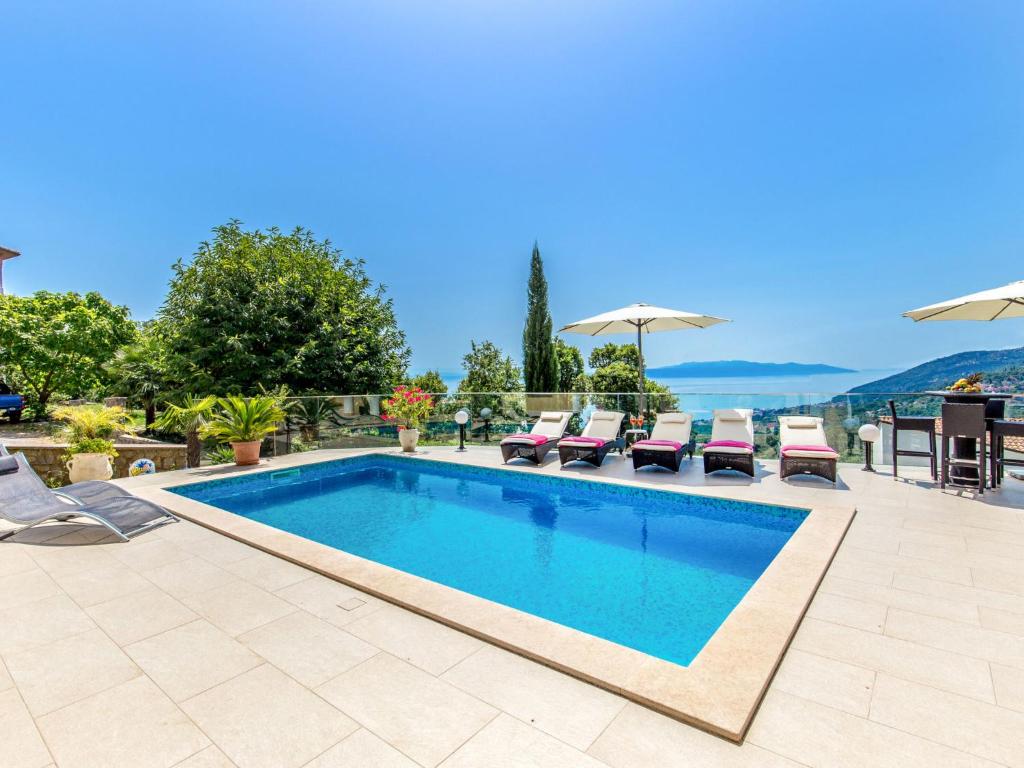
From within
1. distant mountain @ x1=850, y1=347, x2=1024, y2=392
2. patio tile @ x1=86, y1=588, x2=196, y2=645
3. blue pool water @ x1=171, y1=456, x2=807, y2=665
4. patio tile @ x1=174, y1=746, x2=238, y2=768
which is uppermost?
distant mountain @ x1=850, y1=347, x2=1024, y2=392

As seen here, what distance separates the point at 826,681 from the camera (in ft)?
7.95

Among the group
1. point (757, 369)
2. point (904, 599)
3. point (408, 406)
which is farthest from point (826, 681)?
point (757, 369)

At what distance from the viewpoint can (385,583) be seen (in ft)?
11.7

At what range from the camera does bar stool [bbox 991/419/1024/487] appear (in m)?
5.55

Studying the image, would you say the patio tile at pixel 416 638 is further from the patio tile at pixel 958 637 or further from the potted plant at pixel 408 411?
the potted plant at pixel 408 411

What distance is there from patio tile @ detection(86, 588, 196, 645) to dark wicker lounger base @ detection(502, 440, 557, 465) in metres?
5.75

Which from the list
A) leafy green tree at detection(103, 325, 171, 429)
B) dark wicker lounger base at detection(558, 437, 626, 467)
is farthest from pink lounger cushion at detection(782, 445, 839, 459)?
leafy green tree at detection(103, 325, 171, 429)

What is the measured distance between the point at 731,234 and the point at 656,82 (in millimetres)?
10788

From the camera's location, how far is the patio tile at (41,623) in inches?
114

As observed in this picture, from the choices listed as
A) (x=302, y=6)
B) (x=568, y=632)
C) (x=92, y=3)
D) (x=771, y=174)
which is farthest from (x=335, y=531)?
(x=771, y=174)

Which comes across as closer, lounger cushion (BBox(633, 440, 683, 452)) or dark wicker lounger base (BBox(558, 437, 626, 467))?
lounger cushion (BBox(633, 440, 683, 452))

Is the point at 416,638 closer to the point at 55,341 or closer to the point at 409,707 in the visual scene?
the point at 409,707

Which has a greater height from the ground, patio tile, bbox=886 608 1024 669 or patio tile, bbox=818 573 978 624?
patio tile, bbox=818 573 978 624

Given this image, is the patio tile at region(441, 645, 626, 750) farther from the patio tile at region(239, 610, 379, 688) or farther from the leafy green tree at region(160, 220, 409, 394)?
the leafy green tree at region(160, 220, 409, 394)
